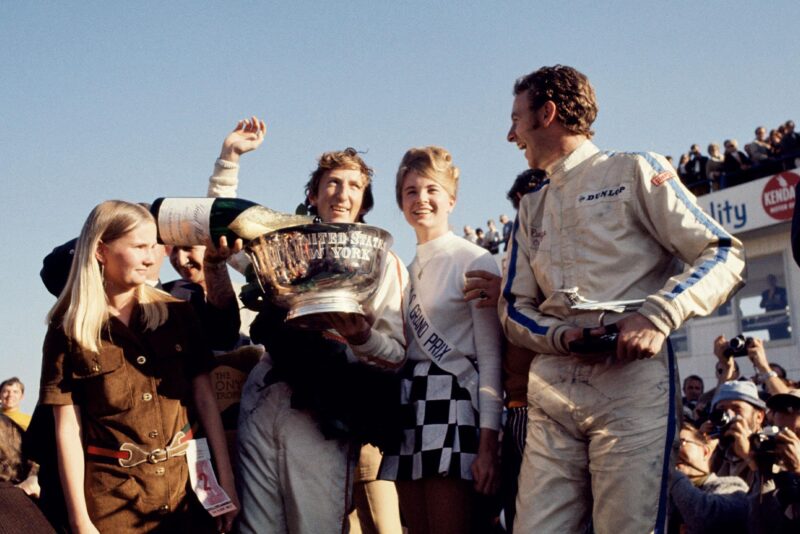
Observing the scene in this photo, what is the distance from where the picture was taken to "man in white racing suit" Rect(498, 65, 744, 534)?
2.47m

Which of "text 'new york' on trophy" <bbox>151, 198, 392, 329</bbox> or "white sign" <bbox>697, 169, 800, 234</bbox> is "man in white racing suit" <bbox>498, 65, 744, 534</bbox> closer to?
"text 'new york' on trophy" <bbox>151, 198, 392, 329</bbox>

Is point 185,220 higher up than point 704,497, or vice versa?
point 185,220

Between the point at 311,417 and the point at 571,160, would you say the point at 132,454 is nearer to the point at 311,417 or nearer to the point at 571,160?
the point at 311,417

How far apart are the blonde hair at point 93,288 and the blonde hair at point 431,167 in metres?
0.98

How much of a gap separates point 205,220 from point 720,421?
3449mm

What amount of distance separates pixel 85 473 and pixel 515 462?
4.73ft

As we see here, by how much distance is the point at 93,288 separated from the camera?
2852 millimetres

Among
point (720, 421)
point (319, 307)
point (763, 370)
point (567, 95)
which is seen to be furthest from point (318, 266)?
point (763, 370)

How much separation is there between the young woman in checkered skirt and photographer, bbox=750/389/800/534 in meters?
1.50

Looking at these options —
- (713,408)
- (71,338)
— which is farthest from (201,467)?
(713,408)

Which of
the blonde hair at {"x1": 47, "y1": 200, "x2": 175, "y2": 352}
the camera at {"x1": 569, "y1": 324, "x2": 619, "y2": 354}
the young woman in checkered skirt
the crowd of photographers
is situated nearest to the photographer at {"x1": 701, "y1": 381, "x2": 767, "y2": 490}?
the crowd of photographers

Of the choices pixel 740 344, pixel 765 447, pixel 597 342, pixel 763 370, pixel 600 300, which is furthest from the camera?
pixel 740 344

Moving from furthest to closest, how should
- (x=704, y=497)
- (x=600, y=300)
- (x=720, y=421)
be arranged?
1. (x=720, y=421)
2. (x=704, y=497)
3. (x=600, y=300)

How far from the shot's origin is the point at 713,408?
5.41 m
